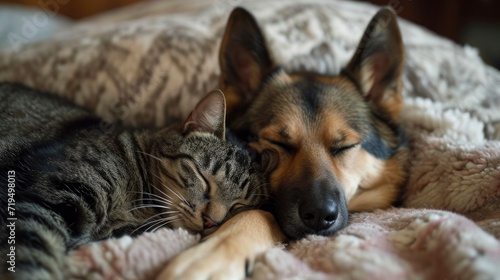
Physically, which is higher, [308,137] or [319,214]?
[308,137]

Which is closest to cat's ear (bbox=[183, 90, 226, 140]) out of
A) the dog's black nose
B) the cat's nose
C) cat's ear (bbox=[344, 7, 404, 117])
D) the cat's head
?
the cat's head

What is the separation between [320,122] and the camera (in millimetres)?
1679

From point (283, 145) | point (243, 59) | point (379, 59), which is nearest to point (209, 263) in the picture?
point (283, 145)

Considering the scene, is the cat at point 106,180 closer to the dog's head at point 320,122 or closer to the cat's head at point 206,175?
the cat's head at point 206,175

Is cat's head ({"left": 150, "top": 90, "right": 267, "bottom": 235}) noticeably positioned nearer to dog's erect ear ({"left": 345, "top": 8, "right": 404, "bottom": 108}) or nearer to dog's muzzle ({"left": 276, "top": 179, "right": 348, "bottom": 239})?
dog's muzzle ({"left": 276, "top": 179, "right": 348, "bottom": 239})

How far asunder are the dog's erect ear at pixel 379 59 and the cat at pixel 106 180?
0.66 meters

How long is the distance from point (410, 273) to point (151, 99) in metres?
1.61

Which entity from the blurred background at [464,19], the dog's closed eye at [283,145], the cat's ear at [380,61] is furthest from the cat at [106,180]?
the blurred background at [464,19]

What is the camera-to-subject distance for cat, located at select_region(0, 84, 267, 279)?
4.02 ft

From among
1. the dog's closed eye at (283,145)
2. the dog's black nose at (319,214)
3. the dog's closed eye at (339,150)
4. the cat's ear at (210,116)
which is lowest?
the dog's black nose at (319,214)

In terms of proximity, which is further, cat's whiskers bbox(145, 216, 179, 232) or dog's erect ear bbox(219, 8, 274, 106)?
dog's erect ear bbox(219, 8, 274, 106)

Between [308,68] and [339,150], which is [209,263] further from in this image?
[308,68]

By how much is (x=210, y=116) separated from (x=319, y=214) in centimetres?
55

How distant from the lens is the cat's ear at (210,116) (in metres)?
1.60
